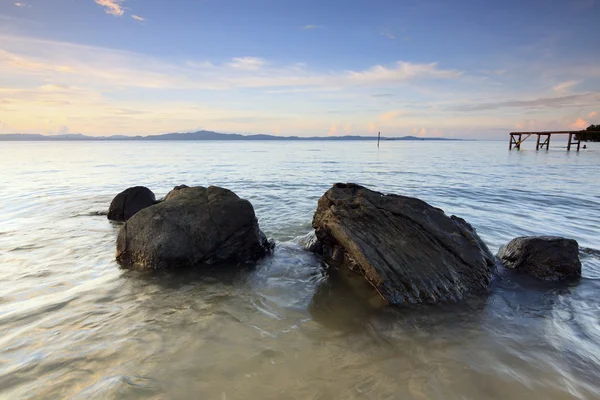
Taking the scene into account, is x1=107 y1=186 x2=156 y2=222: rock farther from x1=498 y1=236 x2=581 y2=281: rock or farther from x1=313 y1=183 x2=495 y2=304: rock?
x1=498 y1=236 x2=581 y2=281: rock

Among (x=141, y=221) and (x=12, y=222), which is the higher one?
(x=141, y=221)

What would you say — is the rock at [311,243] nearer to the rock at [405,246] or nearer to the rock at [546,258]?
the rock at [405,246]

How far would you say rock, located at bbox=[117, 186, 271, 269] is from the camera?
740 centimetres

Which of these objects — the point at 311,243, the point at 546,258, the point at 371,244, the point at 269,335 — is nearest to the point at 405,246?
the point at 371,244

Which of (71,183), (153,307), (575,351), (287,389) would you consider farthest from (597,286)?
(71,183)

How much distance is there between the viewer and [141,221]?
7.73m

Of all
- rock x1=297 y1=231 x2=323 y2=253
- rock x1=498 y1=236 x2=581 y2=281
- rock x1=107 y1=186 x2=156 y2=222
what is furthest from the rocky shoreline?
rock x1=107 y1=186 x2=156 y2=222

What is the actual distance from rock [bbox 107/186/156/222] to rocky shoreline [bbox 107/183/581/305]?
4.33 meters

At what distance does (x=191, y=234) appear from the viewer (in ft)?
25.0

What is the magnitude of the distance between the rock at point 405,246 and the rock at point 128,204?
24.6 feet

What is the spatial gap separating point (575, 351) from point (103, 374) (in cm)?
634

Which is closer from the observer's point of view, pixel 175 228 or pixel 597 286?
pixel 597 286

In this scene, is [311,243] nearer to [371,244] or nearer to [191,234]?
[371,244]

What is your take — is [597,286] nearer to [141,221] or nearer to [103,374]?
[103,374]
